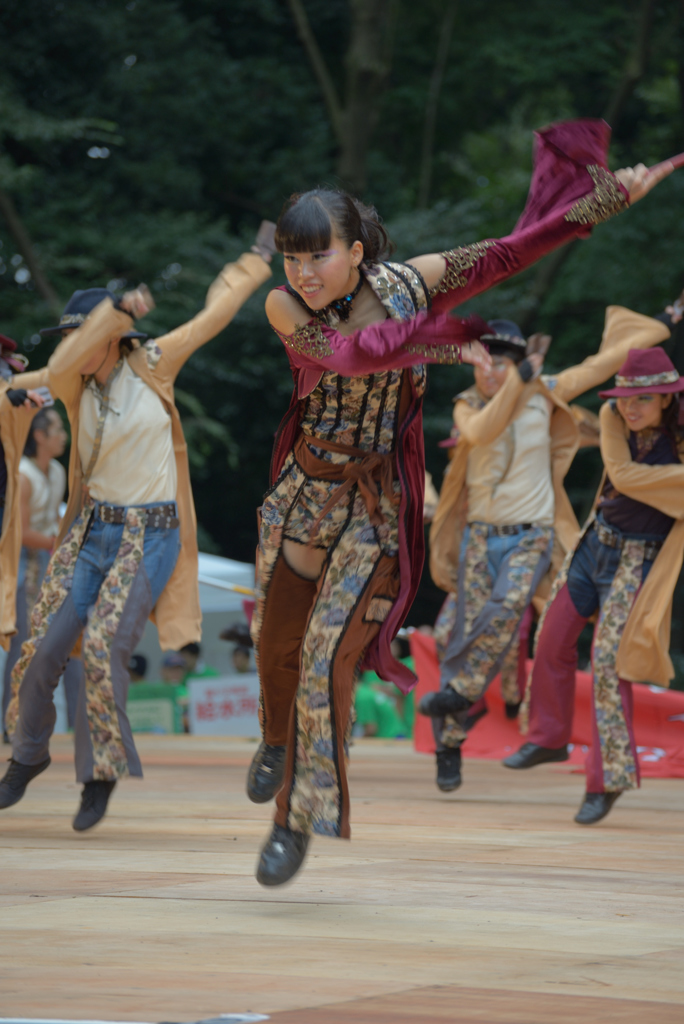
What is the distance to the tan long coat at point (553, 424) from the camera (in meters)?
6.42

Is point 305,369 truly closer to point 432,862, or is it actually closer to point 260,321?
point 432,862

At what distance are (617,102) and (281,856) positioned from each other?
15.1m

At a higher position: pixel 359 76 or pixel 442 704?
pixel 359 76

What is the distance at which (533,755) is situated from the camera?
6031mm

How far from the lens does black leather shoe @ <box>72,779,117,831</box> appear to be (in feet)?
15.6

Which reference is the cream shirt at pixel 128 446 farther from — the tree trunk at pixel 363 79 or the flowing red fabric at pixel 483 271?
the tree trunk at pixel 363 79

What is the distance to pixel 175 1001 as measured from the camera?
229 centimetres

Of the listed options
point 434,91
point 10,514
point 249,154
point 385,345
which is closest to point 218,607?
point 10,514

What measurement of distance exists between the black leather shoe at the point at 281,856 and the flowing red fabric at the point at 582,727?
3.91m

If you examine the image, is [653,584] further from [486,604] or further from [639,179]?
[639,179]

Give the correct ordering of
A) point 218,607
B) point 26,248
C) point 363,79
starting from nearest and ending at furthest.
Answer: point 218,607 → point 26,248 → point 363,79

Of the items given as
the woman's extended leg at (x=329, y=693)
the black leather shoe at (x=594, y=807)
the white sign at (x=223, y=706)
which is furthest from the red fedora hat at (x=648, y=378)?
the white sign at (x=223, y=706)

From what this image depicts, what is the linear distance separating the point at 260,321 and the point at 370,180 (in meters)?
3.48

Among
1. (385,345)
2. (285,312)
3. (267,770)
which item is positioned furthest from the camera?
(267,770)
